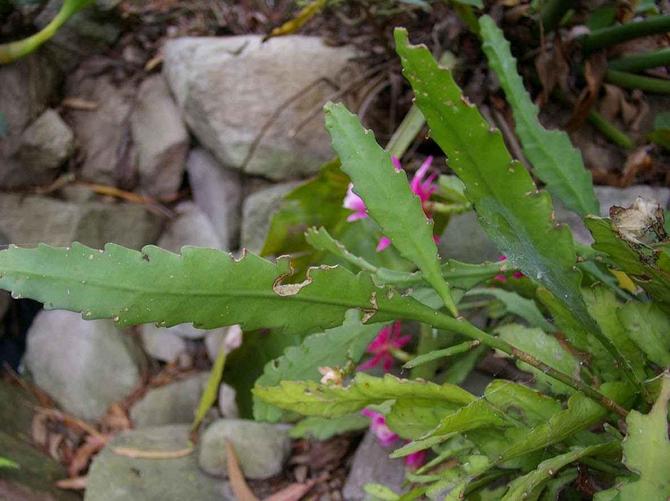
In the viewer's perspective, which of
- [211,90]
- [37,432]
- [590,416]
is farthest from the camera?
[211,90]

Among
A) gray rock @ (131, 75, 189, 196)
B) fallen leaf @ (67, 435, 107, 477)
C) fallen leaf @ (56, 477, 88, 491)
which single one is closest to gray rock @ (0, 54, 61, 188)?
gray rock @ (131, 75, 189, 196)

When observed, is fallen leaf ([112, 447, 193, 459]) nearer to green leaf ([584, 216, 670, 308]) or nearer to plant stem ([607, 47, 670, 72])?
green leaf ([584, 216, 670, 308])

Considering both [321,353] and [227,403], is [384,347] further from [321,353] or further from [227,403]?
[227,403]

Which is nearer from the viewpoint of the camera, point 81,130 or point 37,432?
point 37,432

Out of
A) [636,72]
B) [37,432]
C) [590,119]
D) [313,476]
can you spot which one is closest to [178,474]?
[313,476]

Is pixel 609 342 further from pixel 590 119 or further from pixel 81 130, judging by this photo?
pixel 81 130

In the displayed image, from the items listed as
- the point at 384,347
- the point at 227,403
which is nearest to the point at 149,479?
the point at 227,403

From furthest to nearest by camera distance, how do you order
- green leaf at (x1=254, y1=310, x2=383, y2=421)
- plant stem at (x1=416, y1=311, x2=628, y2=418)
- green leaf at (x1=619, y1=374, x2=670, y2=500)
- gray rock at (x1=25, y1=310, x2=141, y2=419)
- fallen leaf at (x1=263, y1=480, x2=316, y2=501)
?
1. gray rock at (x1=25, y1=310, x2=141, y2=419)
2. fallen leaf at (x1=263, y1=480, x2=316, y2=501)
3. green leaf at (x1=254, y1=310, x2=383, y2=421)
4. plant stem at (x1=416, y1=311, x2=628, y2=418)
5. green leaf at (x1=619, y1=374, x2=670, y2=500)
